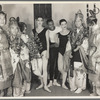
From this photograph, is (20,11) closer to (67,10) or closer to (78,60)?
(67,10)

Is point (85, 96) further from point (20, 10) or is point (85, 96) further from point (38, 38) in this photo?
point (20, 10)

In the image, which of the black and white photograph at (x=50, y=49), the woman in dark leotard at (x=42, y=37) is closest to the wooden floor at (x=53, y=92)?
the black and white photograph at (x=50, y=49)

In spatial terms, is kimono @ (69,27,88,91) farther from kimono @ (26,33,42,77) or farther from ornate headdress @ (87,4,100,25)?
kimono @ (26,33,42,77)

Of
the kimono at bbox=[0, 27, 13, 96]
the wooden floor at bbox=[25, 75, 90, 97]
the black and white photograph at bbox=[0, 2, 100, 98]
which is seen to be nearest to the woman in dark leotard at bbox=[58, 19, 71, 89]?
the black and white photograph at bbox=[0, 2, 100, 98]

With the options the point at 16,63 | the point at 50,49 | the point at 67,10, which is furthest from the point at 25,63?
the point at 67,10

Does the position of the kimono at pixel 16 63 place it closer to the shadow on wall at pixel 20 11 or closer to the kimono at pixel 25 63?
the kimono at pixel 25 63

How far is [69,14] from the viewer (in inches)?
82.7

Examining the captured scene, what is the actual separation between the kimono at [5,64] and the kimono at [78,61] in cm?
46

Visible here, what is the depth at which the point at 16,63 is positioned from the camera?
2.14 m

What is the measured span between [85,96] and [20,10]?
80cm

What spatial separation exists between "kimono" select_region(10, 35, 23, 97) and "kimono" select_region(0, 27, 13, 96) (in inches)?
1.2

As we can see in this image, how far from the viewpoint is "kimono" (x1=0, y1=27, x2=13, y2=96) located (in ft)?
6.94

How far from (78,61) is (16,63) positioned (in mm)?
456

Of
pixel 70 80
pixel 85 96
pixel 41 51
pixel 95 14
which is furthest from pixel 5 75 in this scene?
pixel 95 14
